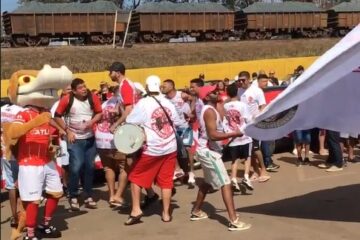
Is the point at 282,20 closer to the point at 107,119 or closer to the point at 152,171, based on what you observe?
the point at 107,119

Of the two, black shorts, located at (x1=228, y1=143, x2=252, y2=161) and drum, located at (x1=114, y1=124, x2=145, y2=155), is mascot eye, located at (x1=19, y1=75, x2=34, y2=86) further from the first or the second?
black shorts, located at (x1=228, y1=143, x2=252, y2=161)

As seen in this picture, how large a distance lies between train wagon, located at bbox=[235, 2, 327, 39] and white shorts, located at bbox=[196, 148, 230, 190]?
38353 millimetres

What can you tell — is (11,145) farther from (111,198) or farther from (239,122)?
(239,122)

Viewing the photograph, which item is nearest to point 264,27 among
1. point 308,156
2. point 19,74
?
point 308,156

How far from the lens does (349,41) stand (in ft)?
20.6

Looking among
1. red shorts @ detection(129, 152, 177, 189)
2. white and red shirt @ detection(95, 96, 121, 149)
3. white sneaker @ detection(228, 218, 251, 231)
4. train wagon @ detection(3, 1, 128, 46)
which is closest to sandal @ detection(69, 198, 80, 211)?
white and red shirt @ detection(95, 96, 121, 149)

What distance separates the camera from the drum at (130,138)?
6918 mm

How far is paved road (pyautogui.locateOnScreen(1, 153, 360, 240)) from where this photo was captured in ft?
21.4

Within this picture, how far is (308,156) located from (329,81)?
16.8 feet

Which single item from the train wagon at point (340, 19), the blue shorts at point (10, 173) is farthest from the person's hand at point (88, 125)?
the train wagon at point (340, 19)

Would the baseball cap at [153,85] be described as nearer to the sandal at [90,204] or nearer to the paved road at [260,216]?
the paved road at [260,216]

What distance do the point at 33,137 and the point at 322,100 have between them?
140 inches

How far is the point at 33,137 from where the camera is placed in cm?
A: 588

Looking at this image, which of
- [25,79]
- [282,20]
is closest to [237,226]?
[25,79]
